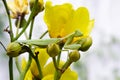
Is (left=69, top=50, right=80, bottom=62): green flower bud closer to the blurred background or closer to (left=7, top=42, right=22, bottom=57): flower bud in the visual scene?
(left=7, top=42, right=22, bottom=57): flower bud

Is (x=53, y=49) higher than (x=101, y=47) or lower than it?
higher

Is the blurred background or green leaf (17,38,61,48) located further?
the blurred background

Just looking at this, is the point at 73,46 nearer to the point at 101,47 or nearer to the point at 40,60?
the point at 40,60

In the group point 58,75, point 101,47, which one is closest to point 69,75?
point 58,75

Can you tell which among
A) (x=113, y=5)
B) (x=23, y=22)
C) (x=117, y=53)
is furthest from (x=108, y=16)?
(x=23, y=22)

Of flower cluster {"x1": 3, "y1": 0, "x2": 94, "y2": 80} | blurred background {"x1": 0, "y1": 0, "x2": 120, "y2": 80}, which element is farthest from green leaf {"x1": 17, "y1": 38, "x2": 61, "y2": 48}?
blurred background {"x1": 0, "y1": 0, "x2": 120, "y2": 80}

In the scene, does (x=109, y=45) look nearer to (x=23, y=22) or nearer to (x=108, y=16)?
(x=108, y=16)
